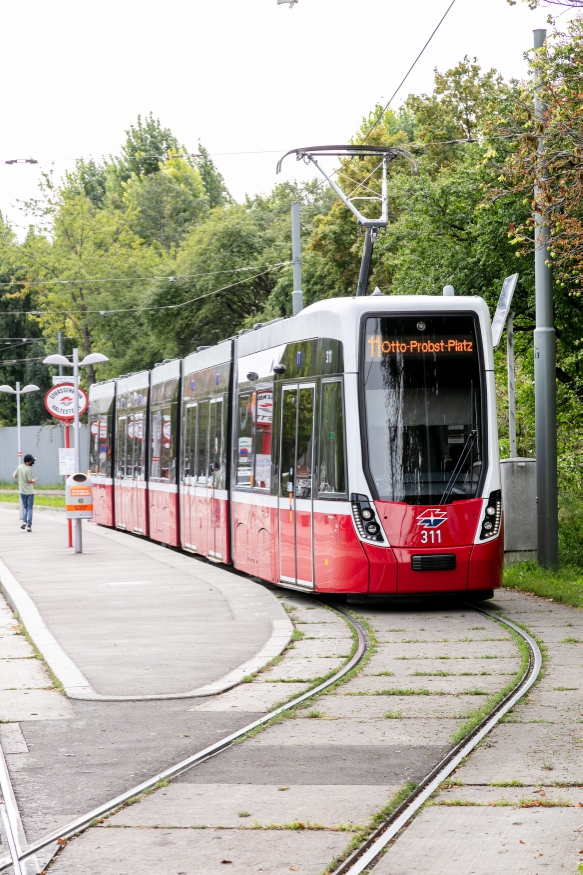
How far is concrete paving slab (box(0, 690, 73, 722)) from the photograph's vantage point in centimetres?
847

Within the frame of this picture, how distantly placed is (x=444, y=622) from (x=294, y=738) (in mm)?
5628

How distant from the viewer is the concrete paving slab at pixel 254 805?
5.88 metres

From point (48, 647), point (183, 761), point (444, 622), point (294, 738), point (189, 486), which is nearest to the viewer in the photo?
point (183, 761)

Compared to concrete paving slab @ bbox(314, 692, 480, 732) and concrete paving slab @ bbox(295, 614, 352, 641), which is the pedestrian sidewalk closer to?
concrete paving slab @ bbox(295, 614, 352, 641)

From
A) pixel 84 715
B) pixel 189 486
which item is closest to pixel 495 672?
pixel 84 715

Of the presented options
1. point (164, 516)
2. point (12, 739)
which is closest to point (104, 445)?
point (164, 516)

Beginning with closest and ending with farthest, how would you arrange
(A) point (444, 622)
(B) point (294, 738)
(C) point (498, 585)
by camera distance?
(B) point (294, 738), (A) point (444, 622), (C) point (498, 585)

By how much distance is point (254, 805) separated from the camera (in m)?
6.15

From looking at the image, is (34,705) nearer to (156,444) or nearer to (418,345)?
(418,345)

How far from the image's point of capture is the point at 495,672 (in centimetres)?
995

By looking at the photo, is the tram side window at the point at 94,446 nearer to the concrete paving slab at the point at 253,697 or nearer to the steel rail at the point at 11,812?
the concrete paving slab at the point at 253,697

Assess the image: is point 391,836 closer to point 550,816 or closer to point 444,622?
point 550,816

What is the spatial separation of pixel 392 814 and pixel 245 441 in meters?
11.6

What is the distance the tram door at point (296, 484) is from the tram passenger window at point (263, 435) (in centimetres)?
60
